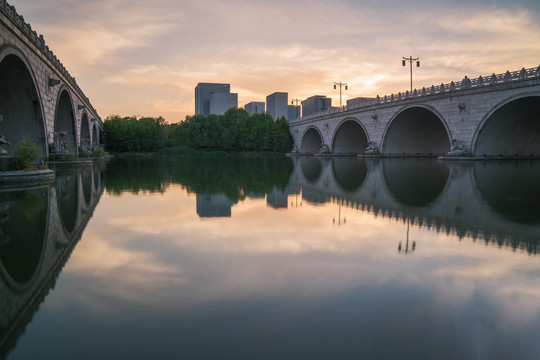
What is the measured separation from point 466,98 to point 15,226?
35.5 metres

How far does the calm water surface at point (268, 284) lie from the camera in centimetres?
324

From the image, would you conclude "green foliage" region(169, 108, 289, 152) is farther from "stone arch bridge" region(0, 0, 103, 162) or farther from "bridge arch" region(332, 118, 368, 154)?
"stone arch bridge" region(0, 0, 103, 162)

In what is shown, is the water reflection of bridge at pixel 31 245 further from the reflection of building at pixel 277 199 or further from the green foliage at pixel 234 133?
the green foliage at pixel 234 133

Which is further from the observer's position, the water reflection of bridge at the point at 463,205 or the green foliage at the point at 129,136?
the green foliage at the point at 129,136

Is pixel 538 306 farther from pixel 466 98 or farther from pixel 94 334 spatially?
pixel 466 98

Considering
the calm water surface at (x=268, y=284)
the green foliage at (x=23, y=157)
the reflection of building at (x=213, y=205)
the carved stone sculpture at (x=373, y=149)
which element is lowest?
the calm water surface at (x=268, y=284)

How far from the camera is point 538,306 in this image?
4051 mm

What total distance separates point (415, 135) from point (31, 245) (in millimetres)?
48610

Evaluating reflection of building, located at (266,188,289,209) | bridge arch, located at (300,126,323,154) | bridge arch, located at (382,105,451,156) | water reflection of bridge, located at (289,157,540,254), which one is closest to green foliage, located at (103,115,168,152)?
bridge arch, located at (300,126,323,154)

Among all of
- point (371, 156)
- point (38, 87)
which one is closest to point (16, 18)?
point (38, 87)

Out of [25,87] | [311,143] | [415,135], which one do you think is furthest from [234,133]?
[25,87]

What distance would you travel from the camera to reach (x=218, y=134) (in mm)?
78188

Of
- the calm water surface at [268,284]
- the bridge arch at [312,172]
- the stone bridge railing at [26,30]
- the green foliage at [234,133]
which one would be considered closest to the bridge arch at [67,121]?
the stone bridge railing at [26,30]

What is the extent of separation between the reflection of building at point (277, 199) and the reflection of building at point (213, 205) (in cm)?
120
